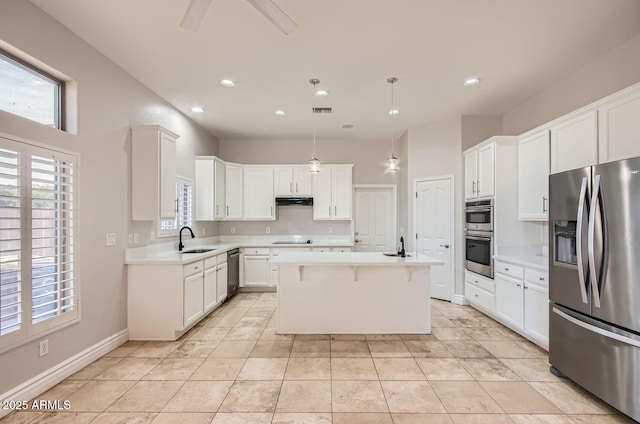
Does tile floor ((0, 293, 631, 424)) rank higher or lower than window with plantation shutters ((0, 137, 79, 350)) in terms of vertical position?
lower

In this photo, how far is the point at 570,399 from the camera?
7.37ft

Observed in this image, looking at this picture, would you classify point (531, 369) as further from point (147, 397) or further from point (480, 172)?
point (147, 397)

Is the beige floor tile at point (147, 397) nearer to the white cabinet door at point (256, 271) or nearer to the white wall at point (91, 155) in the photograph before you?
the white wall at point (91, 155)

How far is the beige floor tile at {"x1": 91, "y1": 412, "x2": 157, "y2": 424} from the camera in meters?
1.99

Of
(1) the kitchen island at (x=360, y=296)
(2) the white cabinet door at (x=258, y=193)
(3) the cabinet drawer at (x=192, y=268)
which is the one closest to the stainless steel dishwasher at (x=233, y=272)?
(2) the white cabinet door at (x=258, y=193)

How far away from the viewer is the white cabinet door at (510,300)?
330 cm

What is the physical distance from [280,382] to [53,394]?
1.76 m

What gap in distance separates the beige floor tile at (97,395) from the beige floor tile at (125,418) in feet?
0.36

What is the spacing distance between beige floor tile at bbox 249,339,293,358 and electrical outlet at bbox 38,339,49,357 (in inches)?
65.3

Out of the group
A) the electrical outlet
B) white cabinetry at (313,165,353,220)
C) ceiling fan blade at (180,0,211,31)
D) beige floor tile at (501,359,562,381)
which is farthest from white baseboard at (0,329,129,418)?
→ beige floor tile at (501,359,562,381)

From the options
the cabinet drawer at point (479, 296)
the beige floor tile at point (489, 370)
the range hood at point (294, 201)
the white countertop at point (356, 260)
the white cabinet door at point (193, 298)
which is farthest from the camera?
the range hood at point (294, 201)

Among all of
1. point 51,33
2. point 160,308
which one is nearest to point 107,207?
point 160,308

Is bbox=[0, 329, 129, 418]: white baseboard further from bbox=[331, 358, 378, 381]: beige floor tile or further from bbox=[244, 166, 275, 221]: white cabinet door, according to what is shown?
bbox=[244, 166, 275, 221]: white cabinet door

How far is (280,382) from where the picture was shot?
8.11 ft
